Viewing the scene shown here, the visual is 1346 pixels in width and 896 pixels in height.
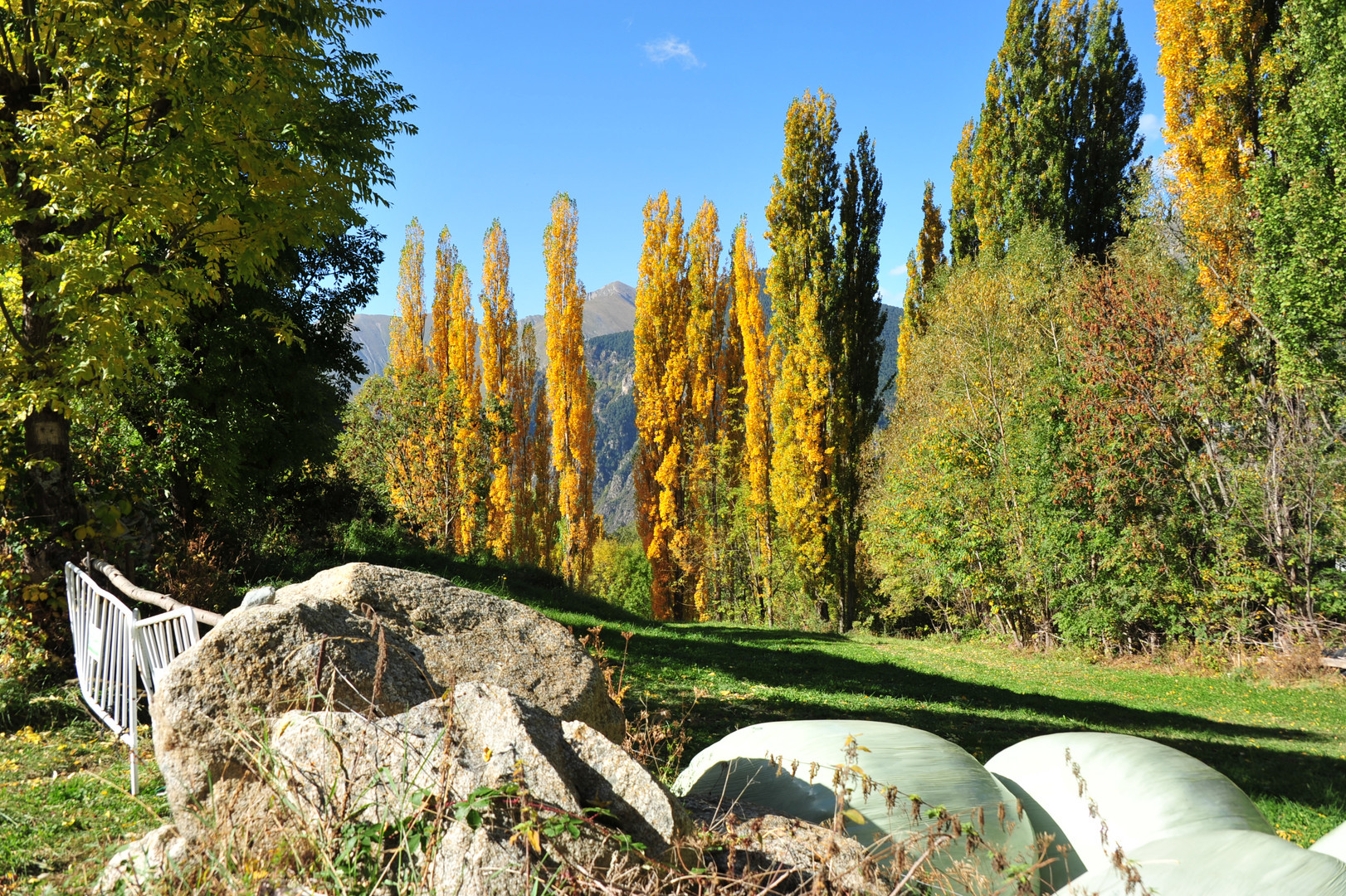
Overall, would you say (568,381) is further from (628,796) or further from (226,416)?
(628,796)

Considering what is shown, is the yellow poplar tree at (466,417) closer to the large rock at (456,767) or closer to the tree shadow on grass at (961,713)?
the tree shadow on grass at (961,713)

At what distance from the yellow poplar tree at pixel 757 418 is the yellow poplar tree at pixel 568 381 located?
620 centimetres

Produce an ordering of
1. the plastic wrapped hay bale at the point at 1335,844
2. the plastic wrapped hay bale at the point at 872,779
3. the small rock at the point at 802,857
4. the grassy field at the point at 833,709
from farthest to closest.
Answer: the grassy field at the point at 833,709 → the plastic wrapped hay bale at the point at 872,779 → the plastic wrapped hay bale at the point at 1335,844 → the small rock at the point at 802,857

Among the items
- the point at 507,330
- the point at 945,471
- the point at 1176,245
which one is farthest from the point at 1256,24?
the point at 507,330

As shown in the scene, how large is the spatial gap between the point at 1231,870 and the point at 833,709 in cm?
586

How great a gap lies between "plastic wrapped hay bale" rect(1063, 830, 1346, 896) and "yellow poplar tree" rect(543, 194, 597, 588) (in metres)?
25.2

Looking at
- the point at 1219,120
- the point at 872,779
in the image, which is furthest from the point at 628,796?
the point at 1219,120

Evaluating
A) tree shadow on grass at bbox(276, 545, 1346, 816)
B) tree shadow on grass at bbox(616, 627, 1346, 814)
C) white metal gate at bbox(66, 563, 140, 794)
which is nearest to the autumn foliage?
tree shadow on grass at bbox(276, 545, 1346, 816)

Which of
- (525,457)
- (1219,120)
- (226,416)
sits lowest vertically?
(525,457)

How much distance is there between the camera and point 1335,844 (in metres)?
2.72

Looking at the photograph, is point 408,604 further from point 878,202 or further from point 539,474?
point 539,474

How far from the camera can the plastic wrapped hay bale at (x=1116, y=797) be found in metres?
3.16

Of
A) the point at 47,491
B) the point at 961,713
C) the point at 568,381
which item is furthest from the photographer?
the point at 568,381

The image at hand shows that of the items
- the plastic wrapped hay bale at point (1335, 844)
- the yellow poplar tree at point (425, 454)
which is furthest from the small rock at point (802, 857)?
the yellow poplar tree at point (425, 454)
